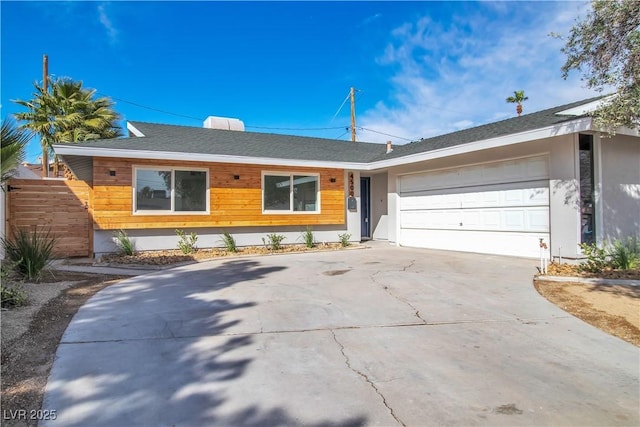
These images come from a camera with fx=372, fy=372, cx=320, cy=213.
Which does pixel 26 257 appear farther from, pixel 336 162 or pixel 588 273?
pixel 588 273

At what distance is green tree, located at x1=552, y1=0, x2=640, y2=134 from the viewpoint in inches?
225

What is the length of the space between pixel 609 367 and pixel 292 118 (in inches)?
950

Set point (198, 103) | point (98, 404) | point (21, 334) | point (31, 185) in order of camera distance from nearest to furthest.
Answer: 1. point (98, 404)
2. point (21, 334)
3. point (31, 185)
4. point (198, 103)

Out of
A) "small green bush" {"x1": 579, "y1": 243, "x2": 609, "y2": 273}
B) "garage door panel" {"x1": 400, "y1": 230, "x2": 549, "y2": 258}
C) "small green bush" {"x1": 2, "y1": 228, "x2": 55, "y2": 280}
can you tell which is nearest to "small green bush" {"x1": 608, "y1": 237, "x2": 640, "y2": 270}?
"small green bush" {"x1": 579, "y1": 243, "x2": 609, "y2": 273}

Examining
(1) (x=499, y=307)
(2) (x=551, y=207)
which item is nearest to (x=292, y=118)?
(2) (x=551, y=207)

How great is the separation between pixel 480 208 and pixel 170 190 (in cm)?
899

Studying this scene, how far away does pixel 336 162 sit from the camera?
1276cm

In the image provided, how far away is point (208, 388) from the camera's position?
295cm

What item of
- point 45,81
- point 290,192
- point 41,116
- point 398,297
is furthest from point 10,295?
point 45,81

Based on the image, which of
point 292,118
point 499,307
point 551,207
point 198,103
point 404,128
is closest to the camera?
point 499,307

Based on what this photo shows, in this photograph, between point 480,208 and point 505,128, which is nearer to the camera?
point 505,128

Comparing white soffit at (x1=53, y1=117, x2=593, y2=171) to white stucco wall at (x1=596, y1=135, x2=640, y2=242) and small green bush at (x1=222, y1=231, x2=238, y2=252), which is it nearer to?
white stucco wall at (x1=596, y1=135, x2=640, y2=242)

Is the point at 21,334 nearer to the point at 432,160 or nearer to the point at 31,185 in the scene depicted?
the point at 31,185

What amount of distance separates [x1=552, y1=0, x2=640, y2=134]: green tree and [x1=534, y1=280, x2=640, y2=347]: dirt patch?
9.33ft
